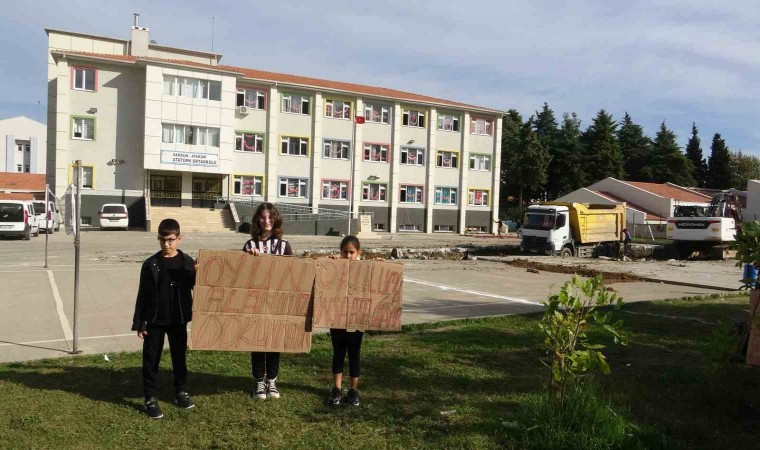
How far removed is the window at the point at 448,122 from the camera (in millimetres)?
55438

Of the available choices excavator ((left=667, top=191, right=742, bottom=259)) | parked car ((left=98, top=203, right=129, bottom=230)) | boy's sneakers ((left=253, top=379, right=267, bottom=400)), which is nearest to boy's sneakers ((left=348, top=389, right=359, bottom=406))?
boy's sneakers ((left=253, top=379, right=267, bottom=400))

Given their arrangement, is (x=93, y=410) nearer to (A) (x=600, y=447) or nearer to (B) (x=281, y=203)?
(A) (x=600, y=447)

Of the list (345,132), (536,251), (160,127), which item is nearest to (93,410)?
(536,251)

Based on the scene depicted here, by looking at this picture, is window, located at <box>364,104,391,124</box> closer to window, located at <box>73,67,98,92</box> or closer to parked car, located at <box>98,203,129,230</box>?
window, located at <box>73,67,98,92</box>

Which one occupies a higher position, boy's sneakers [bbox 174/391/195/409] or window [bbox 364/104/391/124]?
window [bbox 364/104/391/124]

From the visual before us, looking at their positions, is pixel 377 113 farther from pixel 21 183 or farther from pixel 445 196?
pixel 21 183

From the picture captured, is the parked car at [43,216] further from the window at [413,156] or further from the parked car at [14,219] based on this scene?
the window at [413,156]

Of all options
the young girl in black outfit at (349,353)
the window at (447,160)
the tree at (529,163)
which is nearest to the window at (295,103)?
the window at (447,160)

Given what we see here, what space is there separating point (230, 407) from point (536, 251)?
90.7 ft

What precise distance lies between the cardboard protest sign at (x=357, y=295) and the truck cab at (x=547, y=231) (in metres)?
26.4

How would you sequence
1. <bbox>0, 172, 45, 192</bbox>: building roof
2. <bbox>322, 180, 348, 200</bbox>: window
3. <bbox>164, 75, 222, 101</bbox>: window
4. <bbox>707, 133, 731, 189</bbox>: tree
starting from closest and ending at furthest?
<bbox>164, 75, 222, 101</bbox>: window < <bbox>322, 180, 348, 200</bbox>: window < <bbox>0, 172, 45, 192</bbox>: building roof < <bbox>707, 133, 731, 189</bbox>: tree

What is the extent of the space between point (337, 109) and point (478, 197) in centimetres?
1617

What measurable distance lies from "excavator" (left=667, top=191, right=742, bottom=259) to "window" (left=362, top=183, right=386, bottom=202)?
24.0 meters

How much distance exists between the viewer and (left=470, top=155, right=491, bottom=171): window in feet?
187
